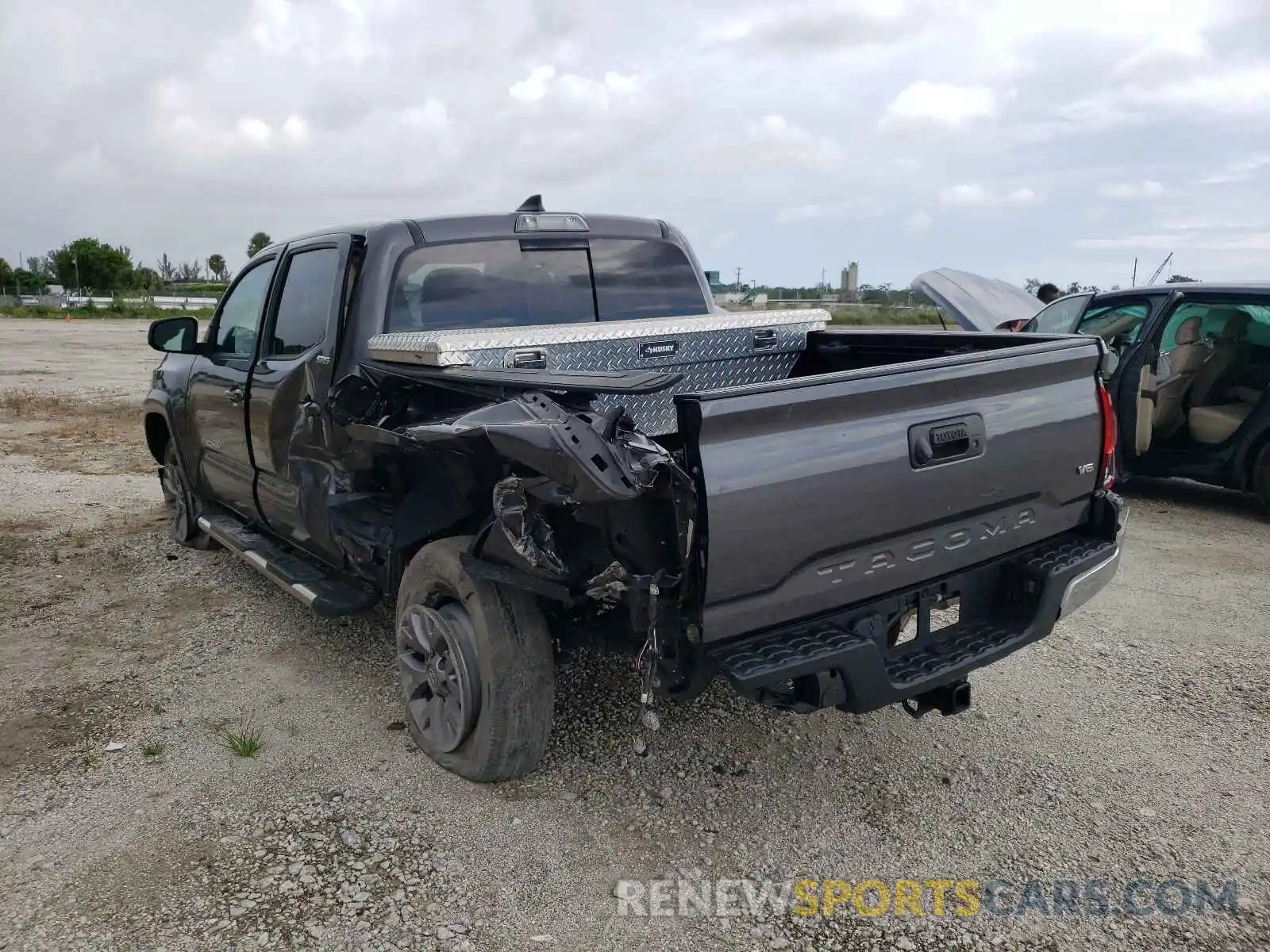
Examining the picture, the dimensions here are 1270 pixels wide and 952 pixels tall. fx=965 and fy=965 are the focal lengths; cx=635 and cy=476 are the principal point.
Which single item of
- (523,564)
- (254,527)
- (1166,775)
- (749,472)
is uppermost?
(749,472)

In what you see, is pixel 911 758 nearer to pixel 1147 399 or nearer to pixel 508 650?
pixel 508 650

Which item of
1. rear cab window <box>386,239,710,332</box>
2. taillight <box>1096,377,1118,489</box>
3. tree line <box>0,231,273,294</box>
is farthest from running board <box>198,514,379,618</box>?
tree line <box>0,231,273,294</box>

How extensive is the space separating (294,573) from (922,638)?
9.40 feet

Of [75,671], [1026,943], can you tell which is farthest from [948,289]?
[75,671]

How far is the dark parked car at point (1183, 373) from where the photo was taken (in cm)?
725

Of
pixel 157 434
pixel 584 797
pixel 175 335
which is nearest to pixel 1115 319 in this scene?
pixel 584 797

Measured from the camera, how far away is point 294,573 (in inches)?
178

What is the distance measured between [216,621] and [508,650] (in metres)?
2.67

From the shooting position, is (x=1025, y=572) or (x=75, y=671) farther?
(x=75, y=671)

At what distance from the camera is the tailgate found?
2.62 m

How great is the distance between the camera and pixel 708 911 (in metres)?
2.79

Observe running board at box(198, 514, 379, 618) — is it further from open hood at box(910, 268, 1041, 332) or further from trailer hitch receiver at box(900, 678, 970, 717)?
open hood at box(910, 268, 1041, 332)

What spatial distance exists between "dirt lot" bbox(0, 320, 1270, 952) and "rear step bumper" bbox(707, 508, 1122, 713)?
585 millimetres

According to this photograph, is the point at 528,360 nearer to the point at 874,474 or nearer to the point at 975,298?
the point at 874,474
